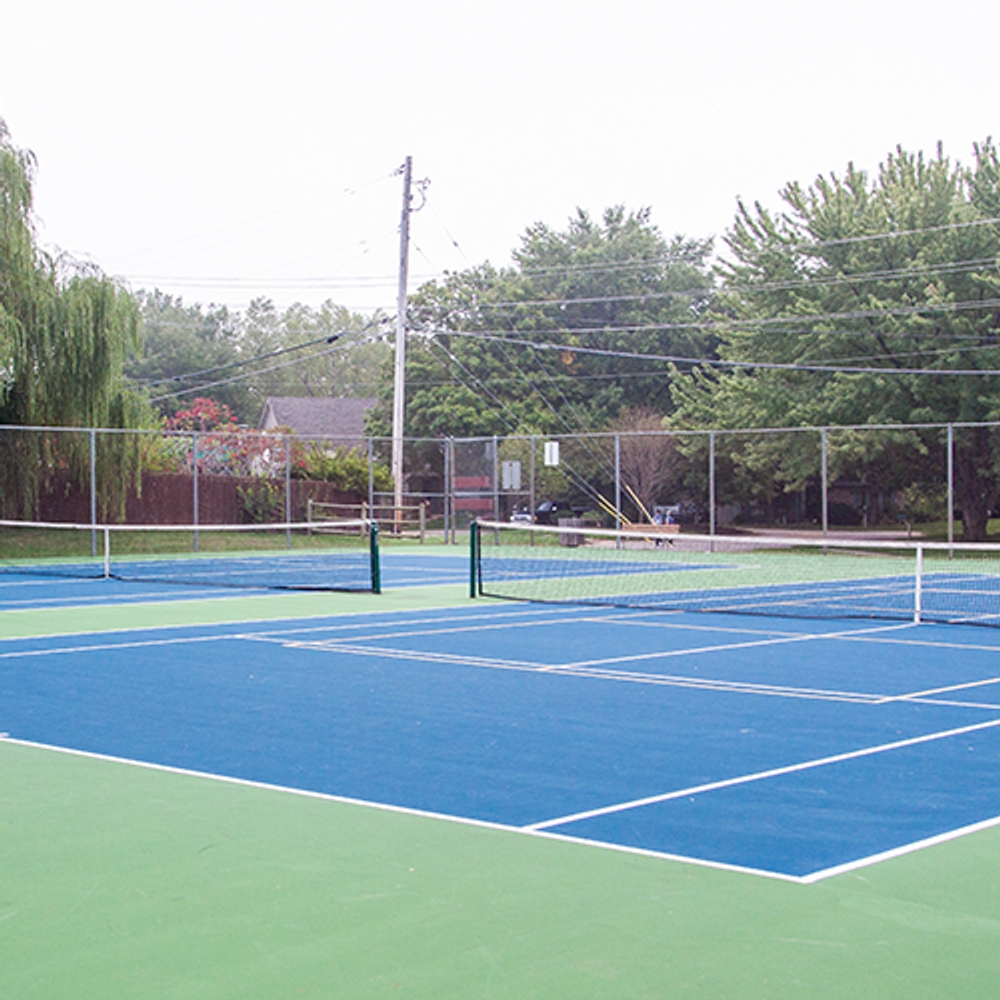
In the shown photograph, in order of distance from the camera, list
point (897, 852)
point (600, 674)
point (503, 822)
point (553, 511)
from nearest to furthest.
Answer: point (897, 852) < point (503, 822) < point (600, 674) < point (553, 511)

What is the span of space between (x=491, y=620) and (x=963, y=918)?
10.0 meters

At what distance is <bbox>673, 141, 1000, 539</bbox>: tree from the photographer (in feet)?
95.2

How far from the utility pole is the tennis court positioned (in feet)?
73.4

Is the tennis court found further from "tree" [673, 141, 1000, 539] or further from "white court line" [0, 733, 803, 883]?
"tree" [673, 141, 1000, 539]

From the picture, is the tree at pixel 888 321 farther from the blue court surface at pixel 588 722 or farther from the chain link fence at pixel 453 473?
the blue court surface at pixel 588 722

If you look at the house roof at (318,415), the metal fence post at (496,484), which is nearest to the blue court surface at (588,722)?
the metal fence post at (496,484)

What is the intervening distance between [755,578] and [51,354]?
49.9 ft

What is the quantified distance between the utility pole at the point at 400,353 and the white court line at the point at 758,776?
2469 cm

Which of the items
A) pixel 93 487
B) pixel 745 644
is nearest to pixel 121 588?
pixel 93 487

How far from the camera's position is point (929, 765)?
6.60 metres

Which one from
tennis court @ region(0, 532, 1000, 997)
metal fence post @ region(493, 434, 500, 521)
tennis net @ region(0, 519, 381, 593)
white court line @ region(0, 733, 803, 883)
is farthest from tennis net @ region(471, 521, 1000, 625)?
white court line @ region(0, 733, 803, 883)

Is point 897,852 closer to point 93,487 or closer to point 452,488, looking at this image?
point 93,487

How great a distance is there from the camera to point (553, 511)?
5047 cm

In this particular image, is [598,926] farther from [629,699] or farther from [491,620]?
[491,620]
